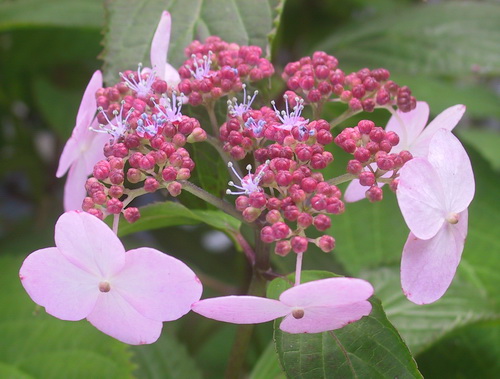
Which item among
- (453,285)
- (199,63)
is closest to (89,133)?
(199,63)

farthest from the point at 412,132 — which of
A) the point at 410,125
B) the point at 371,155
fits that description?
the point at 371,155

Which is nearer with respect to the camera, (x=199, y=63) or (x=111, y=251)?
(x=111, y=251)

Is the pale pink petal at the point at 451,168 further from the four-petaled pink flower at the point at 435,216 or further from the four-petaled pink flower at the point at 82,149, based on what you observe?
the four-petaled pink flower at the point at 82,149

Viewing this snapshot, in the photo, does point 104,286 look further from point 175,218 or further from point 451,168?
point 451,168

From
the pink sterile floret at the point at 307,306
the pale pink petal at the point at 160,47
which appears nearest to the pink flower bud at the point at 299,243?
the pink sterile floret at the point at 307,306

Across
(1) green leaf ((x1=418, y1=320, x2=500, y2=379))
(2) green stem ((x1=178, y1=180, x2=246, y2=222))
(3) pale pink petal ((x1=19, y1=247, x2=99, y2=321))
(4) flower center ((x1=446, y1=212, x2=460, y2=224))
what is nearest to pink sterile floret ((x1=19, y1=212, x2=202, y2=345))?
(3) pale pink petal ((x1=19, y1=247, x2=99, y2=321))

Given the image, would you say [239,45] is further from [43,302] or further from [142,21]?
[43,302]
